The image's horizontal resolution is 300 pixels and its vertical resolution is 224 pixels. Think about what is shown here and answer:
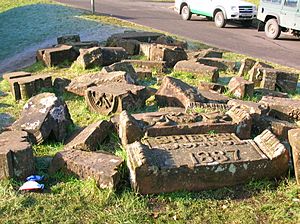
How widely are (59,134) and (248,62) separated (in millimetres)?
5357

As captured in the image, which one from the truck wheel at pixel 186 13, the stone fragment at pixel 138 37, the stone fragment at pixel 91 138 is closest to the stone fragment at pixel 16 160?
the stone fragment at pixel 91 138

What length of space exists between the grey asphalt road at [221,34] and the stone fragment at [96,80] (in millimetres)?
5872

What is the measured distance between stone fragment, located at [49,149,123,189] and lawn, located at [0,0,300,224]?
9 cm

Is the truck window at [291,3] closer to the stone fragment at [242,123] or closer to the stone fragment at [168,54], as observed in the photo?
the stone fragment at [168,54]

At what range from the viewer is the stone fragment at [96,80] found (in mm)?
7492

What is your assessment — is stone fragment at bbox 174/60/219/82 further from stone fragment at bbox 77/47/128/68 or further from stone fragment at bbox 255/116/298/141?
stone fragment at bbox 255/116/298/141

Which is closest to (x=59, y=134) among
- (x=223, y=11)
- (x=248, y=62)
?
(x=248, y=62)

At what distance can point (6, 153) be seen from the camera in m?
4.50

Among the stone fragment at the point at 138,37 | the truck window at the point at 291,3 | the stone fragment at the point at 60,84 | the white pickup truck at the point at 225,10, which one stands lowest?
the stone fragment at the point at 60,84

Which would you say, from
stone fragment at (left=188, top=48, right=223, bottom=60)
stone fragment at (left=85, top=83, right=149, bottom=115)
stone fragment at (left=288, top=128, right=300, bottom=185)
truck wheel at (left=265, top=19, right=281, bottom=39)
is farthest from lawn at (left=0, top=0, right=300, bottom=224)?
truck wheel at (left=265, top=19, right=281, bottom=39)

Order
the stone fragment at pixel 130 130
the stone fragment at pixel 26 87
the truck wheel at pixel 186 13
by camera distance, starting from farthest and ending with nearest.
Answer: the truck wheel at pixel 186 13 < the stone fragment at pixel 26 87 < the stone fragment at pixel 130 130

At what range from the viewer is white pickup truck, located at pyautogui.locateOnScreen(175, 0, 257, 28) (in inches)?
688

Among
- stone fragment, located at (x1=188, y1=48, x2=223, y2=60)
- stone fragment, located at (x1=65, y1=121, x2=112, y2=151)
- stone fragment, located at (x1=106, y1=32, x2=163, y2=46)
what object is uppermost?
stone fragment, located at (x1=106, y1=32, x2=163, y2=46)

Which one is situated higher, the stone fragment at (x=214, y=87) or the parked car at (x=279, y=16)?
the parked car at (x=279, y=16)
